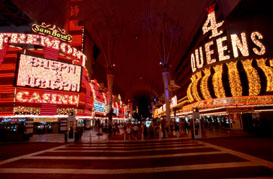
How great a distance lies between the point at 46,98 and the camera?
2548 cm

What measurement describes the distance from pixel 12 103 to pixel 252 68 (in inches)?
1260

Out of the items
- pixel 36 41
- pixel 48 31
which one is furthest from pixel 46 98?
pixel 48 31

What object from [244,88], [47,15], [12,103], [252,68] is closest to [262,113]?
[244,88]

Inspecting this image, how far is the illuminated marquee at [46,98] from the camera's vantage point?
2358 centimetres

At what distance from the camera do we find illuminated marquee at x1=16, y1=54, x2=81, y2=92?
906 inches

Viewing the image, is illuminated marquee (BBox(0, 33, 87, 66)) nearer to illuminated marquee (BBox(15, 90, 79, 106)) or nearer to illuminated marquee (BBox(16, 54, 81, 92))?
illuminated marquee (BBox(16, 54, 81, 92))

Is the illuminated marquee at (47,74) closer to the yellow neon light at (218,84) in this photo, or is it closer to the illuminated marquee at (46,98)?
the illuminated marquee at (46,98)

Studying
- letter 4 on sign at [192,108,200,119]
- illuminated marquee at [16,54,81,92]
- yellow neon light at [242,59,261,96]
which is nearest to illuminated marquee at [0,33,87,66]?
illuminated marquee at [16,54,81,92]

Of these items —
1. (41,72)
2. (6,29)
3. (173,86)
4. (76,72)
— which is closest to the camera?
(173,86)

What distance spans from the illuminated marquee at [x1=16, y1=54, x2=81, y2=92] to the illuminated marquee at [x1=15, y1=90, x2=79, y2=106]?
1360 mm

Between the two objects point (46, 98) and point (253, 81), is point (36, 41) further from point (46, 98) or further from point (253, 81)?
point (253, 81)

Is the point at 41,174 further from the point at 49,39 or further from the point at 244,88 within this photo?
the point at 49,39

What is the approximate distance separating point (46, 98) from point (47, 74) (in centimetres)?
368

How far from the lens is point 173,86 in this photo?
22359 mm
